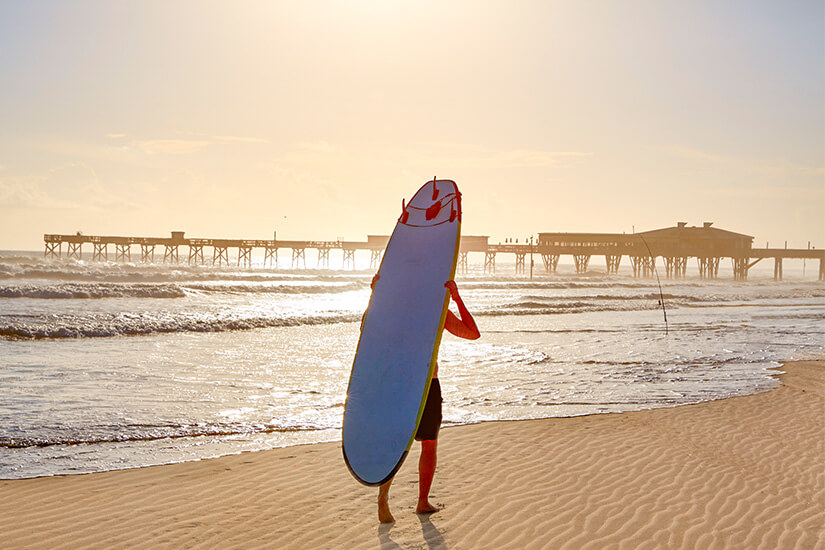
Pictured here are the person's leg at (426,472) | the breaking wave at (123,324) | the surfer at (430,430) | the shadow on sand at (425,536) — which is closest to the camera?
the shadow on sand at (425,536)

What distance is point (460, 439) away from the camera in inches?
257

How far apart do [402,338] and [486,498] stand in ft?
4.68

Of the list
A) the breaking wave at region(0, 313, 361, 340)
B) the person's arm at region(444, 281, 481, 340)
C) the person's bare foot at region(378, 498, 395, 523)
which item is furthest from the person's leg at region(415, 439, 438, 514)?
the breaking wave at region(0, 313, 361, 340)

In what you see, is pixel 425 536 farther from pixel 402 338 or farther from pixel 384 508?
pixel 402 338

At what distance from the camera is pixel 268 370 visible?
34.6 ft

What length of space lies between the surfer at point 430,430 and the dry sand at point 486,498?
118 mm

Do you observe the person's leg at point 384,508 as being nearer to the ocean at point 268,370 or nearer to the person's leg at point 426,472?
the person's leg at point 426,472

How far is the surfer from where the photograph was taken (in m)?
4.28

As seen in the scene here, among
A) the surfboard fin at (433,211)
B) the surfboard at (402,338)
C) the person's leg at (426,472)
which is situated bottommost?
the person's leg at (426,472)

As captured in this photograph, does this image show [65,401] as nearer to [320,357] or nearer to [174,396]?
[174,396]

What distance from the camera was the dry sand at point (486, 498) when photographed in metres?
4.19

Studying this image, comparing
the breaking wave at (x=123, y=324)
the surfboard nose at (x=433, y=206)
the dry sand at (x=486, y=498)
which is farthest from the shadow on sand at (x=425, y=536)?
the breaking wave at (x=123, y=324)

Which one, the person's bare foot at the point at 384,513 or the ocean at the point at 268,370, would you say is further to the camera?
the ocean at the point at 268,370

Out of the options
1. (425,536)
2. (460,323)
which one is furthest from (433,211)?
(425,536)
